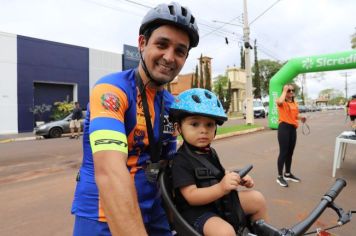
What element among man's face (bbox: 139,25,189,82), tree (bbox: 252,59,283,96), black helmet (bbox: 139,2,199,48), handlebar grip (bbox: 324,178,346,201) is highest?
tree (bbox: 252,59,283,96)

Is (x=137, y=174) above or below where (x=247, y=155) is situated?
above

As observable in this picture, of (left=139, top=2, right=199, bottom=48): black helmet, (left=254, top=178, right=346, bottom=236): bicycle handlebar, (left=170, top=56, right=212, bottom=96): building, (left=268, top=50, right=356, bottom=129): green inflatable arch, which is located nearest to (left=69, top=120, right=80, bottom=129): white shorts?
(left=268, top=50, right=356, bottom=129): green inflatable arch

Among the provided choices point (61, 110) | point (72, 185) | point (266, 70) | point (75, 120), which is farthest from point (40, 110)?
point (266, 70)

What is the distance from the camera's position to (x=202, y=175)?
180cm

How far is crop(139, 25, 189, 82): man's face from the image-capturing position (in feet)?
5.43

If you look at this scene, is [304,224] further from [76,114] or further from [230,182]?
[76,114]

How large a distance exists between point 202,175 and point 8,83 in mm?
23172

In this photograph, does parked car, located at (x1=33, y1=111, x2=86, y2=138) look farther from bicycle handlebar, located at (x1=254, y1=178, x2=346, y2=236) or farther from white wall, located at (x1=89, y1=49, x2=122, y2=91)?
bicycle handlebar, located at (x1=254, y1=178, x2=346, y2=236)

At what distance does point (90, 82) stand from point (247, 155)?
20.3 m

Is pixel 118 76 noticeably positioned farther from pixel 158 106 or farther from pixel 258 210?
pixel 258 210

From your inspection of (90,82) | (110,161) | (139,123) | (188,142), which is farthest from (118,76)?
(90,82)

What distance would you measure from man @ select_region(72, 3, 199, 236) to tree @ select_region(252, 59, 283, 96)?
211 ft

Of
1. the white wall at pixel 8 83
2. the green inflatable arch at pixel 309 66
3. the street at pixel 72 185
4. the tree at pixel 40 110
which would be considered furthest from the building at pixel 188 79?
the street at pixel 72 185

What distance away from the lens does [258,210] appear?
189cm
